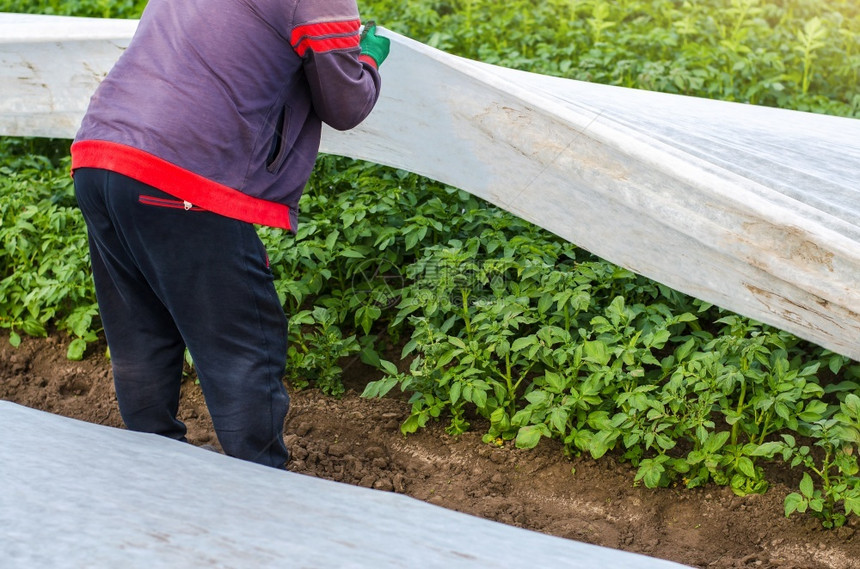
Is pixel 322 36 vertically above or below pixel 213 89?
above

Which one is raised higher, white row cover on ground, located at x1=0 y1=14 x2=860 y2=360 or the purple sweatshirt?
the purple sweatshirt

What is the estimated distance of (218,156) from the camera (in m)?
1.83

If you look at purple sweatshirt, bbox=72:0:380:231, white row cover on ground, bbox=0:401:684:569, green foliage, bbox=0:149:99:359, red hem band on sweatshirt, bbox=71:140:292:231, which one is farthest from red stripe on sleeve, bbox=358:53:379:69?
green foliage, bbox=0:149:99:359

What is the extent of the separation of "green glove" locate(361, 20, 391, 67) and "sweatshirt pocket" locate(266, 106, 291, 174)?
26 cm

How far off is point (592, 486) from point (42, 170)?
278cm

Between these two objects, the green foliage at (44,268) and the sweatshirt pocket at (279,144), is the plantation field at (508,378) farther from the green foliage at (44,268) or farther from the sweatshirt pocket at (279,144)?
the sweatshirt pocket at (279,144)

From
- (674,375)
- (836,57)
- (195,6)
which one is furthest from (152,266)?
(836,57)

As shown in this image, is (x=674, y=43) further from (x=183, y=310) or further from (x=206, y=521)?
(x=206, y=521)

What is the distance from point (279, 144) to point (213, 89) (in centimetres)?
20

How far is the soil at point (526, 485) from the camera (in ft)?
6.91

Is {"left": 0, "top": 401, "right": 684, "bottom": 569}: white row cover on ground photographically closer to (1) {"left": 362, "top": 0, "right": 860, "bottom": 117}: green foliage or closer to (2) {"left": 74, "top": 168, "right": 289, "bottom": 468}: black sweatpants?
(2) {"left": 74, "top": 168, "right": 289, "bottom": 468}: black sweatpants

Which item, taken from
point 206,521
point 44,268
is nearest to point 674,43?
point 44,268

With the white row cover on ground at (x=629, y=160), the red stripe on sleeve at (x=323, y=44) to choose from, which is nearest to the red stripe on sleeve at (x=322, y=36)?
the red stripe on sleeve at (x=323, y=44)

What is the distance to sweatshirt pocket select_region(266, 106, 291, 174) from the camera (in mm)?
1916
